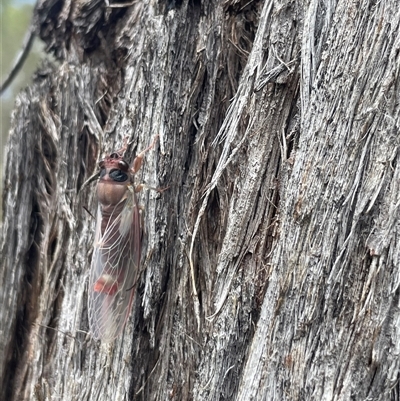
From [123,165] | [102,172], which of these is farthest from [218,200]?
[102,172]

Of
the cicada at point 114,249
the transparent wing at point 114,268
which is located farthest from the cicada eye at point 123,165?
the transparent wing at point 114,268

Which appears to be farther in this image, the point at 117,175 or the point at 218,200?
the point at 117,175

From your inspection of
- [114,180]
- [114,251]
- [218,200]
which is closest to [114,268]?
[114,251]

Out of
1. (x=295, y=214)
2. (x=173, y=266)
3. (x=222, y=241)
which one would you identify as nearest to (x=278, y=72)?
(x=295, y=214)

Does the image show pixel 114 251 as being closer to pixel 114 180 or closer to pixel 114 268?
pixel 114 268

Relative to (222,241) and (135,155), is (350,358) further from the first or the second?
(135,155)

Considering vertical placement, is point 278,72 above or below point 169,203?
above

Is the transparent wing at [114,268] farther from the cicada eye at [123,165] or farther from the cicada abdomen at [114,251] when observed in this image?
the cicada eye at [123,165]

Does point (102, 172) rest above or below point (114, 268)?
above
